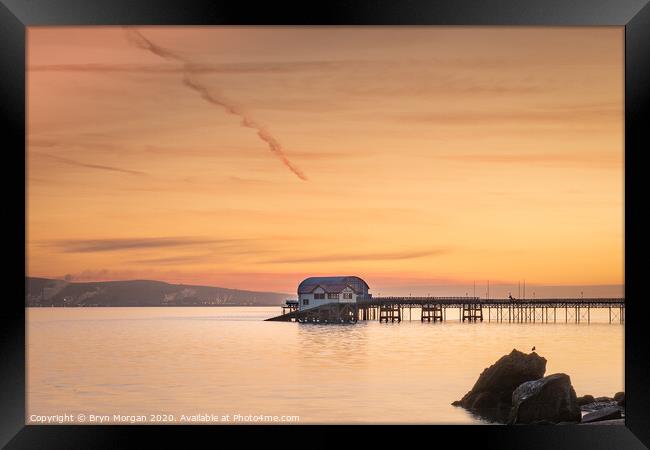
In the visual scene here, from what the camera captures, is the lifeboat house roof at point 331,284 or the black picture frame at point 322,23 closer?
the black picture frame at point 322,23

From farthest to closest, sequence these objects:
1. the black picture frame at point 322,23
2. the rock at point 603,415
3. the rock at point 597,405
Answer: the rock at point 597,405, the rock at point 603,415, the black picture frame at point 322,23

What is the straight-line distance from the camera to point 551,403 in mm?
11688

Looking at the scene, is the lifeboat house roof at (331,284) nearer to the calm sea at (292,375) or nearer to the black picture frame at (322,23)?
the calm sea at (292,375)

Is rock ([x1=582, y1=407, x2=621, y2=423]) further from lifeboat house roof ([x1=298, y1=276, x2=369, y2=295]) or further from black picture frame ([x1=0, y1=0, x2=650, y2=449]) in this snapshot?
lifeboat house roof ([x1=298, y1=276, x2=369, y2=295])

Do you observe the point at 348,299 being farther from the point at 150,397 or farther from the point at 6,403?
the point at 6,403

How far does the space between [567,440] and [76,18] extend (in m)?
4.80

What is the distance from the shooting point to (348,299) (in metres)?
57.3

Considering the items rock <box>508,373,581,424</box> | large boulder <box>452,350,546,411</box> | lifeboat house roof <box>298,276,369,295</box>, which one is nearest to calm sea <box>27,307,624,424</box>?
large boulder <box>452,350,546,411</box>

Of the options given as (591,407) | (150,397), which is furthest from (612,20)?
(150,397)

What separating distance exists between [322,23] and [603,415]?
27.4 ft

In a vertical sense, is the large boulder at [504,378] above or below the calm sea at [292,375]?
above

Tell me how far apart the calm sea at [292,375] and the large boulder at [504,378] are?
1.62 ft

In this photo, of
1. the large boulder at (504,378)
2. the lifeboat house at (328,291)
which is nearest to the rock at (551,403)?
the large boulder at (504,378)

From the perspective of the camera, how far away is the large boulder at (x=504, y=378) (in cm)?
1420
